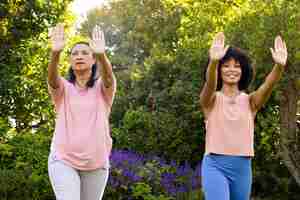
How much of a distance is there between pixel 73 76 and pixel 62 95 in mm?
245

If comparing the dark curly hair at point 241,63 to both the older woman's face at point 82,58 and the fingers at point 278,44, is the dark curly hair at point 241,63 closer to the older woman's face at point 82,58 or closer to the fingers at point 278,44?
the fingers at point 278,44

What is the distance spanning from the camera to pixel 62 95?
427 cm

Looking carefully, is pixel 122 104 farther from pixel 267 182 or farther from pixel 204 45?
pixel 267 182

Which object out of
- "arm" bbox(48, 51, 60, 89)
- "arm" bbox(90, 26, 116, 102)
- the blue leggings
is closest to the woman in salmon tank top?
the blue leggings

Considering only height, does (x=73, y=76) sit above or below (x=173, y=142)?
above

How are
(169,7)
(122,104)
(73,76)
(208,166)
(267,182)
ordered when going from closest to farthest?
(208,166), (73,76), (267,182), (122,104), (169,7)

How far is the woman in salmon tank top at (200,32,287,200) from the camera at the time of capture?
4.08m

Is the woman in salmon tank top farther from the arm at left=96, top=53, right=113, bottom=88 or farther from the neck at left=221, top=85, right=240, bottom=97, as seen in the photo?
the arm at left=96, top=53, right=113, bottom=88

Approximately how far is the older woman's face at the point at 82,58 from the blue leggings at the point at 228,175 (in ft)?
3.70

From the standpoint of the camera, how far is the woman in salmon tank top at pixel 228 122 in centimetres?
408

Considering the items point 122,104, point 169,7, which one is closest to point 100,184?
point 122,104

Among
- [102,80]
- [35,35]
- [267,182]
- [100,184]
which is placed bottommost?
[267,182]

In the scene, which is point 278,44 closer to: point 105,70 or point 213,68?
point 213,68

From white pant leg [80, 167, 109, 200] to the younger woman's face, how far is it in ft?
3.70
